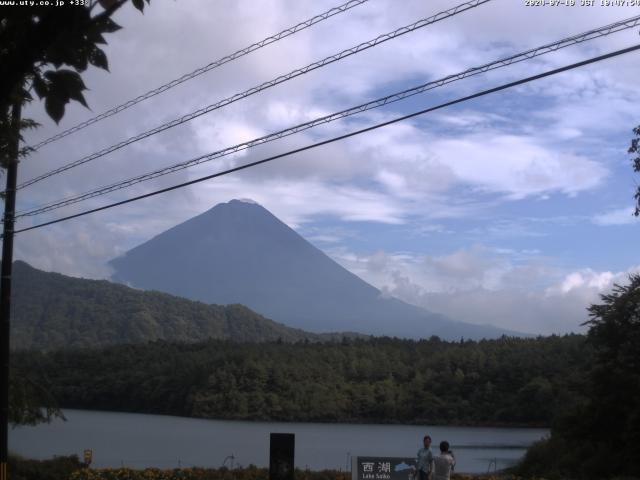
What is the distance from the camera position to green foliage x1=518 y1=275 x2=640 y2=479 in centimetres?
2725

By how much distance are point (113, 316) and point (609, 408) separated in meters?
131

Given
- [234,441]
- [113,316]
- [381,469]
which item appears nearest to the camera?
[381,469]

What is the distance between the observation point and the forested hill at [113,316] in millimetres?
140125

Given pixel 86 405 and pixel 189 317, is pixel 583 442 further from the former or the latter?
pixel 189 317

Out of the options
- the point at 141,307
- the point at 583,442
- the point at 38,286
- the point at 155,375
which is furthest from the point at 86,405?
the point at 38,286

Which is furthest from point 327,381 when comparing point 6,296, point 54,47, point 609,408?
point 54,47

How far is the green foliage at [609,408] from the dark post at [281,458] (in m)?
15.9

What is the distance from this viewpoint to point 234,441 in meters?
49.1

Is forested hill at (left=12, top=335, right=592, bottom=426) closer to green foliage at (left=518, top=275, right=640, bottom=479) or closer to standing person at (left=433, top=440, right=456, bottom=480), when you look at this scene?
green foliage at (left=518, top=275, right=640, bottom=479)

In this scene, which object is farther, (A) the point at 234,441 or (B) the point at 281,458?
(A) the point at 234,441

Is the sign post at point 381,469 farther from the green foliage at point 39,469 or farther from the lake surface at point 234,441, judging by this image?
the lake surface at point 234,441

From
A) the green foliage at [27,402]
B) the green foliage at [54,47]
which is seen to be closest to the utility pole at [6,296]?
the green foliage at [27,402]

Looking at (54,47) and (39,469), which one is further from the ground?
(54,47)

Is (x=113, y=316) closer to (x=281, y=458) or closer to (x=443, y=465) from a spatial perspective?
(x=281, y=458)
